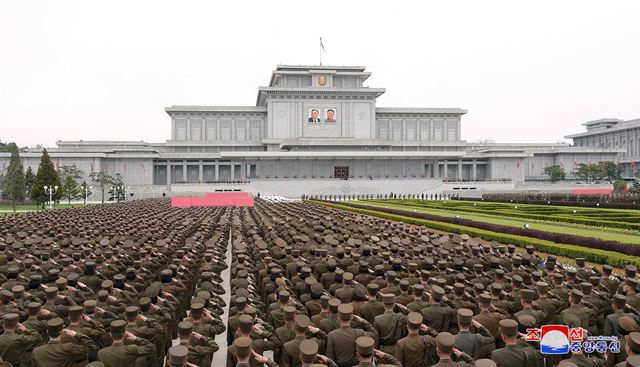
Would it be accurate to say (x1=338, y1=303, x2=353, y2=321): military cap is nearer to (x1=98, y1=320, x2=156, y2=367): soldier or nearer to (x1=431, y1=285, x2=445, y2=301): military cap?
(x1=431, y1=285, x2=445, y2=301): military cap

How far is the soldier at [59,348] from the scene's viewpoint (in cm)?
546

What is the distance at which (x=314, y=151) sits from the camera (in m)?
72.2

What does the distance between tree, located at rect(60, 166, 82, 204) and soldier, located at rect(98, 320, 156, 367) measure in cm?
5278

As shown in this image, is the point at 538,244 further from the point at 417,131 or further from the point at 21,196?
the point at 417,131

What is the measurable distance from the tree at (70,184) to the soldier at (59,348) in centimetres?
5250

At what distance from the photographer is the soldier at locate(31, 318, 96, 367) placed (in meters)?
5.46

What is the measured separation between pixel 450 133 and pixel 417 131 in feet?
21.5

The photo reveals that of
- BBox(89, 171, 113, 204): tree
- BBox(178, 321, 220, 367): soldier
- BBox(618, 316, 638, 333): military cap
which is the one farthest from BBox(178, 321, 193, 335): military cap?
BBox(89, 171, 113, 204): tree

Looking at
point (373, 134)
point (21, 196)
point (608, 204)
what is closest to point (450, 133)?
point (373, 134)

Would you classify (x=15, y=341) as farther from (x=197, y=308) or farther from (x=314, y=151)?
(x=314, y=151)

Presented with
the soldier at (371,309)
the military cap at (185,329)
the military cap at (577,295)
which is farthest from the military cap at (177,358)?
the military cap at (577,295)

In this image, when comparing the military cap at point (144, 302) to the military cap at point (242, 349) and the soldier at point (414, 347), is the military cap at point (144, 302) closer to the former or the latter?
the military cap at point (242, 349)

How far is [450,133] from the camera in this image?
93.4m

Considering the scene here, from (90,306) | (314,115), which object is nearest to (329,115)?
(314,115)
